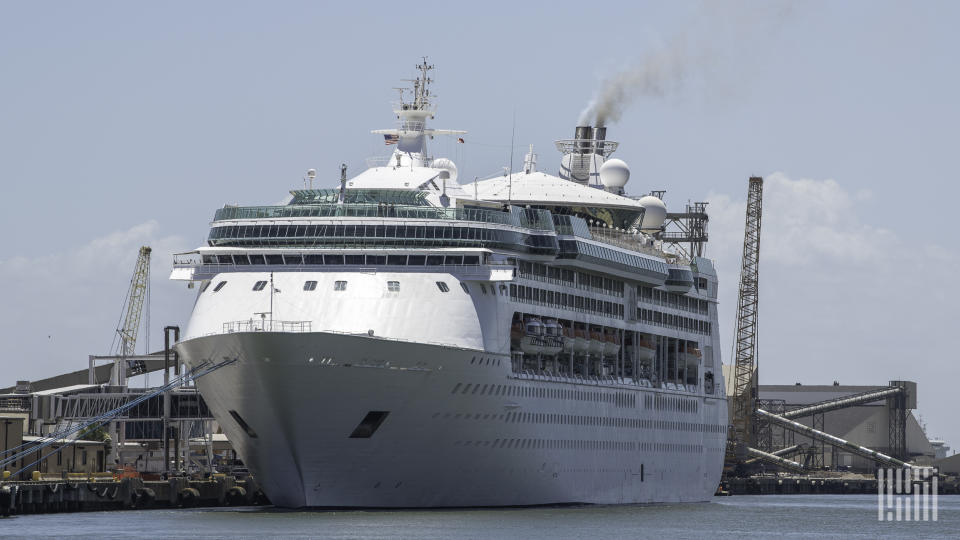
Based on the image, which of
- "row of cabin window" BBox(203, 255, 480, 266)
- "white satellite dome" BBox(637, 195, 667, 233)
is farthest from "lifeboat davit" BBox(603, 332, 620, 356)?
"row of cabin window" BBox(203, 255, 480, 266)

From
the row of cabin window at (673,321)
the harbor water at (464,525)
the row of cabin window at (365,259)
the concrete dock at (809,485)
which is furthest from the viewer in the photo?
the concrete dock at (809,485)

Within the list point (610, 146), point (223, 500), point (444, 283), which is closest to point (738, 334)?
point (610, 146)

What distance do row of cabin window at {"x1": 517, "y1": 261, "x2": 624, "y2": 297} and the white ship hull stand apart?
425 cm

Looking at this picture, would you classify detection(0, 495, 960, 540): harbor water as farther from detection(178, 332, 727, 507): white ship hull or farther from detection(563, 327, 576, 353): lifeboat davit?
detection(563, 327, 576, 353): lifeboat davit

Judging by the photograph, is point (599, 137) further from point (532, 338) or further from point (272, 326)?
point (272, 326)

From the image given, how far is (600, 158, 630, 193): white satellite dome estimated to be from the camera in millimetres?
92688

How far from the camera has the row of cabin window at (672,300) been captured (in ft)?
283

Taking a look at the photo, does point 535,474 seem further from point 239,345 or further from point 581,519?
point 239,345

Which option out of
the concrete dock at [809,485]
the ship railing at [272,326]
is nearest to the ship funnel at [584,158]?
the ship railing at [272,326]

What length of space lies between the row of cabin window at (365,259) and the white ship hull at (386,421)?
352 cm

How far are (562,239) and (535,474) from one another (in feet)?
31.8

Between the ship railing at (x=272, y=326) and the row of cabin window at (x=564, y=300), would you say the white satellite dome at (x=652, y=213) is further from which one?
the ship railing at (x=272, y=326)

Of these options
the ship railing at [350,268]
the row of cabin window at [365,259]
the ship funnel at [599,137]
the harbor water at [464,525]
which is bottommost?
the harbor water at [464,525]

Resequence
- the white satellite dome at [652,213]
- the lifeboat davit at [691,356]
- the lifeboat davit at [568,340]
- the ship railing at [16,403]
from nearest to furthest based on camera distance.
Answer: the lifeboat davit at [568,340] < the ship railing at [16,403] < the lifeboat davit at [691,356] < the white satellite dome at [652,213]
